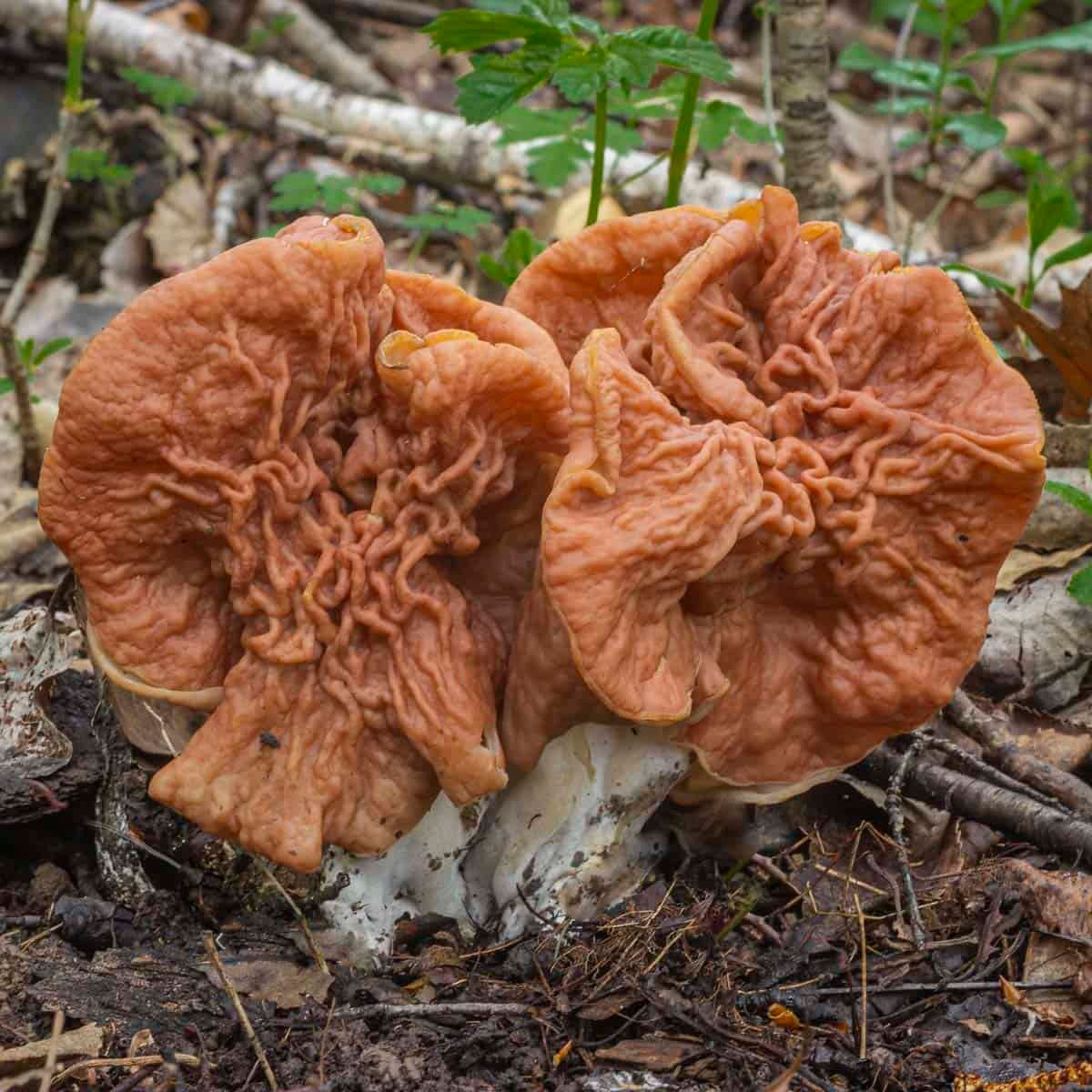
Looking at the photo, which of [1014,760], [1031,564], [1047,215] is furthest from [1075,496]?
[1047,215]

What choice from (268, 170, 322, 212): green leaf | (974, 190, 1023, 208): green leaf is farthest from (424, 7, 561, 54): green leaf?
(974, 190, 1023, 208): green leaf

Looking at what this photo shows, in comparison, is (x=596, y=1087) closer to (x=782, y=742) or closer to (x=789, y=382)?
(x=782, y=742)

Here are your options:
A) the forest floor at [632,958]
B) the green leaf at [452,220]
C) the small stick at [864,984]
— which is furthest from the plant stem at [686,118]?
the small stick at [864,984]

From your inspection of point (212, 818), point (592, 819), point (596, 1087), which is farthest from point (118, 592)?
point (596, 1087)

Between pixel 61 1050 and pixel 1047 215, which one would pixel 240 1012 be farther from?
pixel 1047 215

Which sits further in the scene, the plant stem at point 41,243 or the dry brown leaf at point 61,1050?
the plant stem at point 41,243

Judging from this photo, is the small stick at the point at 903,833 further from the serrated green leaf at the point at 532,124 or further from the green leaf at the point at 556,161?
the serrated green leaf at the point at 532,124
